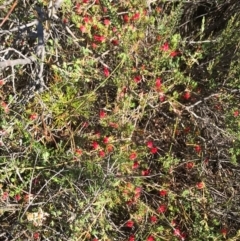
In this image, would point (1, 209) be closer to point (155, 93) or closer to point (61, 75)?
point (61, 75)

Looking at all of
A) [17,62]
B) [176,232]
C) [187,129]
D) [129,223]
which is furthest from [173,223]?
[17,62]

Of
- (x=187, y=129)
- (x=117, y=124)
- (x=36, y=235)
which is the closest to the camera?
(x=36, y=235)

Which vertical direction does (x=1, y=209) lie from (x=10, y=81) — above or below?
below

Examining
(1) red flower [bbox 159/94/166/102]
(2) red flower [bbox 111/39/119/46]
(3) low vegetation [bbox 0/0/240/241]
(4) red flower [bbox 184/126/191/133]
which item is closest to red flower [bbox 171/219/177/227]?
(3) low vegetation [bbox 0/0/240/241]

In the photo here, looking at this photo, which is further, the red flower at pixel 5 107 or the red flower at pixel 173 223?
the red flower at pixel 173 223

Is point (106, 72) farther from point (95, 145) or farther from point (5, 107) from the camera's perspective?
point (5, 107)

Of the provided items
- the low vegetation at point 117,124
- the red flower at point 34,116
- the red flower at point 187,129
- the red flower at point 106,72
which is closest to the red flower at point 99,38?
the low vegetation at point 117,124

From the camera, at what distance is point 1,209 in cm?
171

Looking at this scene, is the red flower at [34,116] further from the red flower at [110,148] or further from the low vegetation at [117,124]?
the red flower at [110,148]

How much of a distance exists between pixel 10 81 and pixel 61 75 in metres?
0.27

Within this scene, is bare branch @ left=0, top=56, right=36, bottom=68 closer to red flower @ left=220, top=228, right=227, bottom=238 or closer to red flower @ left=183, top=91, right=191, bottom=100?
red flower @ left=183, top=91, right=191, bottom=100

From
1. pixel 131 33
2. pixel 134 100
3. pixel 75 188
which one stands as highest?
pixel 131 33

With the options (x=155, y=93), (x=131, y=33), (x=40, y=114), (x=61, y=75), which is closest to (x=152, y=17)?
(x=131, y=33)

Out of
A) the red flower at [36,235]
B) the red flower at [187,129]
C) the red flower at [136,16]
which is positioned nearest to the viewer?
the red flower at [36,235]
